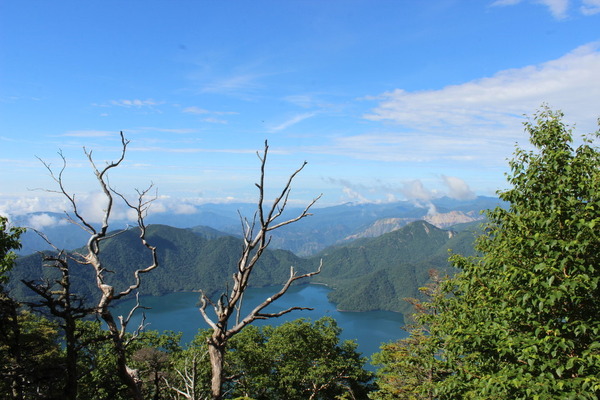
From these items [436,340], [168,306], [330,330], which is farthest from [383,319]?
[436,340]

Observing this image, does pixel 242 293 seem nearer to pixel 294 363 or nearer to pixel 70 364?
pixel 70 364

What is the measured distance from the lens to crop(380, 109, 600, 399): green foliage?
5848mm

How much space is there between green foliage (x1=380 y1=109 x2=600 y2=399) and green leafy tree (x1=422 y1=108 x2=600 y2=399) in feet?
0.06

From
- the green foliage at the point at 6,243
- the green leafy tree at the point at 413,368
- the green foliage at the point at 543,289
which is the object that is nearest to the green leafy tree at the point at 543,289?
the green foliage at the point at 543,289

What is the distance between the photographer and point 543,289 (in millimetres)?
6258

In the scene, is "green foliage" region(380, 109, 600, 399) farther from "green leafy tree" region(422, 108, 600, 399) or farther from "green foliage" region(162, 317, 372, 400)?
"green foliage" region(162, 317, 372, 400)

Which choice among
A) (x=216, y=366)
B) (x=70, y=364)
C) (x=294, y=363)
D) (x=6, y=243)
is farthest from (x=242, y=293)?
(x=294, y=363)

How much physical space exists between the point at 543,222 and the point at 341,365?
25600mm

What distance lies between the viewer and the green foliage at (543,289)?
5848mm

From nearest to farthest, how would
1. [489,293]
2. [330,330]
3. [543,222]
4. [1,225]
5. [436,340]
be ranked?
[543,222] → [489,293] → [436,340] → [1,225] → [330,330]

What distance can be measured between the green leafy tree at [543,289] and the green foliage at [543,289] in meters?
0.02

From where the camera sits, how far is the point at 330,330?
32812 mm

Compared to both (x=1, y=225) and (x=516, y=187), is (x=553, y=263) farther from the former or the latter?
(x=1, y=225)

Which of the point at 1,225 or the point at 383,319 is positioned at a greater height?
the point at 1,225
